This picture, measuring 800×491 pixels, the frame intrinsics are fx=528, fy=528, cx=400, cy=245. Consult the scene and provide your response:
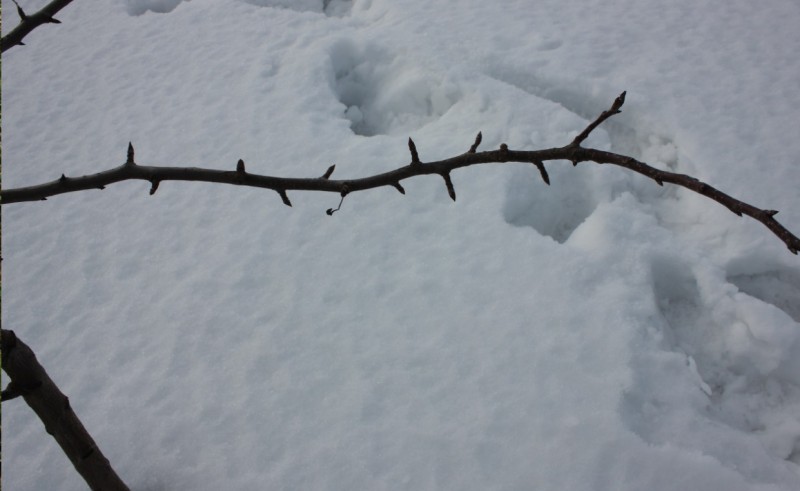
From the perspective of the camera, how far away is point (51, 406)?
1.12 m

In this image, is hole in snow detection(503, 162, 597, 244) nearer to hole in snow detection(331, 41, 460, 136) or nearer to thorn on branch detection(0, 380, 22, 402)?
hole in snow detection(331, 41, 460, 136)

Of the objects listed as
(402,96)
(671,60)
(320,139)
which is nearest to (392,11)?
(402,96)

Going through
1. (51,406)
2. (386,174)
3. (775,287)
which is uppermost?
(386,174)

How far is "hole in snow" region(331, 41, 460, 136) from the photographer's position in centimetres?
350

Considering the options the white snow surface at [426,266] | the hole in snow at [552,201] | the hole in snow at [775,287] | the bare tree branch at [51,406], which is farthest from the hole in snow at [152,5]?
the hole in snow at [775,287]

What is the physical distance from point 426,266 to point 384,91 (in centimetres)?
166

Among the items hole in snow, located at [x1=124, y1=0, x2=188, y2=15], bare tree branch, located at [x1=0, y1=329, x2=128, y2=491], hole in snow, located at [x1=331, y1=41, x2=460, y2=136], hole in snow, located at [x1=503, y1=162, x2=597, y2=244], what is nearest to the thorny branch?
bare tree branch, located at [x1=0, y1=329, x2=128, y2=491]

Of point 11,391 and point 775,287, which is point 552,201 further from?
point 11,391

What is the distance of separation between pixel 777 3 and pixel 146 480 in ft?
16.8

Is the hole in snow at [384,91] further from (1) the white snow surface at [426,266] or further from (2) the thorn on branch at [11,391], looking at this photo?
(2) the thorn on branch at [11,391]

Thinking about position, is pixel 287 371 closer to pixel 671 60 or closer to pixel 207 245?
pixel 207 245

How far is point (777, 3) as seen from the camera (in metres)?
4.02

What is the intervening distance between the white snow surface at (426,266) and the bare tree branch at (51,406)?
77 centimetres

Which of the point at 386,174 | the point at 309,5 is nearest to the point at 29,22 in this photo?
the point at 386,174
